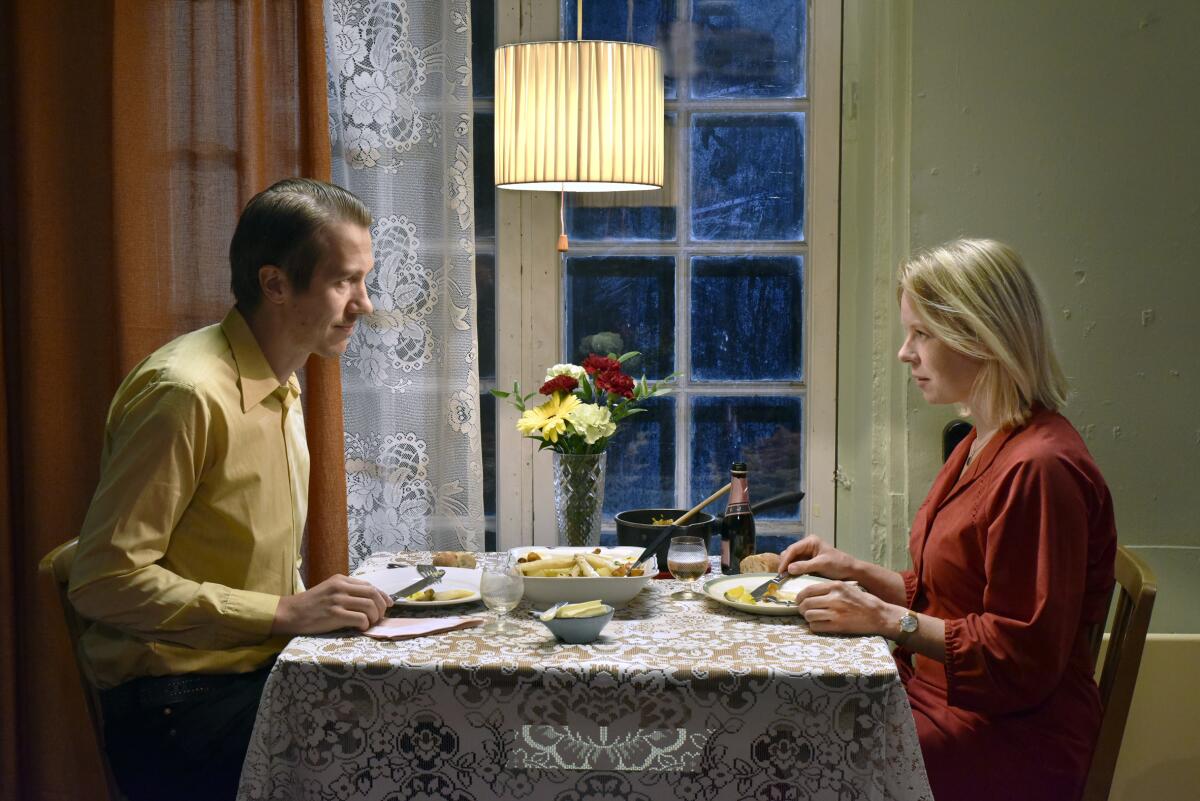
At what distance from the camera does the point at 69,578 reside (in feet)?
5.94

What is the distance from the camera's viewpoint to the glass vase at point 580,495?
2.23m

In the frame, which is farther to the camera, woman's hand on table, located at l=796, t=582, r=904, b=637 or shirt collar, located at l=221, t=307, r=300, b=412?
shirt collar, located at l=221, t=307, r=300, b=412

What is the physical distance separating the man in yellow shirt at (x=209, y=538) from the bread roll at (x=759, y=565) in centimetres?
67

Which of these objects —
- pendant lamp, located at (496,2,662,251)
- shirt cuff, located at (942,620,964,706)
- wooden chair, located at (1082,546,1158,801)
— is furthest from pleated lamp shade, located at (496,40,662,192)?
wooden chair, located at (1082,546,1158,801)

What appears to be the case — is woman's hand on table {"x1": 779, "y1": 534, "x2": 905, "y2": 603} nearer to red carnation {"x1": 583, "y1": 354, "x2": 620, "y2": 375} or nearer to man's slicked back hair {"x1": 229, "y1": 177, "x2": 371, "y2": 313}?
red carnation {"x1": 583, "y1": 354, "x2": 620, "y2": 375}

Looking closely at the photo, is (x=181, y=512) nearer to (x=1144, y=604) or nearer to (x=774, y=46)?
(x=1144, y=604)

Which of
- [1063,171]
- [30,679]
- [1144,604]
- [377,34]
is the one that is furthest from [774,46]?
[30,679]

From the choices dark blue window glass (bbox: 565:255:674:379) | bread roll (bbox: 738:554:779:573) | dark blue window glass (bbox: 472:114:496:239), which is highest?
dark blue window glass (bbox: 472:114:496:239)

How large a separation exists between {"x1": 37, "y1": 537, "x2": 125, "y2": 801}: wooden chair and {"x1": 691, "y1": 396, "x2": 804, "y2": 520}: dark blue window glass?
1.52 m

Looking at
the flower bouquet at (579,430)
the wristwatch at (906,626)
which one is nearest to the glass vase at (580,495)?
the flower bouquet at (579,430)

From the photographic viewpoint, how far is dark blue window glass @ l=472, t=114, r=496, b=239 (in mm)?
2857

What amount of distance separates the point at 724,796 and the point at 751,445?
4.79 feet

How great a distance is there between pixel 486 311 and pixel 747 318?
0.64 m

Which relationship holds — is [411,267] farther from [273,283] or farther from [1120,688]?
[1120,688]
